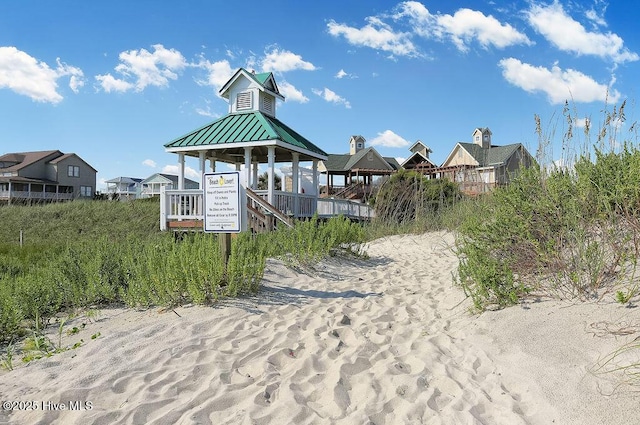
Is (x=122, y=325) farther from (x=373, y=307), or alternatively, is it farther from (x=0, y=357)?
(x=373, y=307)

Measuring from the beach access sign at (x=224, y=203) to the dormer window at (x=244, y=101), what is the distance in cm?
1047

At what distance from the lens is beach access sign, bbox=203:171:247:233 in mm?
5535

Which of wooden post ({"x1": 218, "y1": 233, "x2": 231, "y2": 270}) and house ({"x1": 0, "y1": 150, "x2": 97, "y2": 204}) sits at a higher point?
house ({"x1": 0, "y1": 150, "x2": 97, "y2": 204})

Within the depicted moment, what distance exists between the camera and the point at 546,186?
5.66m

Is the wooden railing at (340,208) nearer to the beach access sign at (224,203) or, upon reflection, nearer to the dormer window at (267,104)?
the dormer window at (267,104)

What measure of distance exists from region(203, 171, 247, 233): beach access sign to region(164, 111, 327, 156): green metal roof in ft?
25.6

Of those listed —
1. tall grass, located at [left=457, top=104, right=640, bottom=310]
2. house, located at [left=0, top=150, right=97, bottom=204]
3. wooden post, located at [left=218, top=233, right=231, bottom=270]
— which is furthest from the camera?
house, located at [left=0, top=150, right=97, bottom=204]

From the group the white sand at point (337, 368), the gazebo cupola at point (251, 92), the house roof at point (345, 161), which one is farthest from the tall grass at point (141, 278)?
the house roof at point (345, 161)

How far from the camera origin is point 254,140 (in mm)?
13648

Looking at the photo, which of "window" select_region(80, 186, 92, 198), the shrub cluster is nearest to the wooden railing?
the shrub cluster

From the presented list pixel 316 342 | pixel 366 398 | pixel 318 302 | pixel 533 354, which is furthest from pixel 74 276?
pixel 533 354

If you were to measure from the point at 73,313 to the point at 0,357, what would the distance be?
1217mm

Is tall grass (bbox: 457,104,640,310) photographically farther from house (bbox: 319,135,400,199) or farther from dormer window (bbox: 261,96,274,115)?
house (bbox: 319,135,400,199)

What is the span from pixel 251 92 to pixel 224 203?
10.7 m
